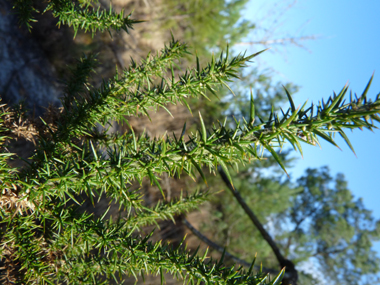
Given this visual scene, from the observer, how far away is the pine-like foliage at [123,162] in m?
1.14

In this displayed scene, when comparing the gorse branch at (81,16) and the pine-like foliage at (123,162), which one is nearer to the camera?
the pine-like foliage at (123,162)

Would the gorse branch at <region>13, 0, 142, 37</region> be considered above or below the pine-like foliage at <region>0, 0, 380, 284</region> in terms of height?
above

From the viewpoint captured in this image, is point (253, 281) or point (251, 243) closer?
point (253, 281)

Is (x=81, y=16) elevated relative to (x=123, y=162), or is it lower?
elevated

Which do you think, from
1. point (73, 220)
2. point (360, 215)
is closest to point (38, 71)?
point (73, 220)

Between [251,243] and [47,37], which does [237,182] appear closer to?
[251,243]

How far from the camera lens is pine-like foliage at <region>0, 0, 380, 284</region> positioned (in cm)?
114

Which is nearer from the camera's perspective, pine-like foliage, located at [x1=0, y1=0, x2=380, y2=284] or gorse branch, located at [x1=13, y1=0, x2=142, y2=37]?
pine-like foliage, located at [x1=0, y1=0, x2=380, y2=284]

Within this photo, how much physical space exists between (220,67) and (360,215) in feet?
26.4

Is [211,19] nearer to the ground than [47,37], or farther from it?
farther from it

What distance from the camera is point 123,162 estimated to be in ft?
4.30

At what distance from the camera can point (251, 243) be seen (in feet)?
19.8

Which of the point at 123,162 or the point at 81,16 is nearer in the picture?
the point at 123,162

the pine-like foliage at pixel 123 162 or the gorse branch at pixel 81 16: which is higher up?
the gorse branch at pixel 81 16
